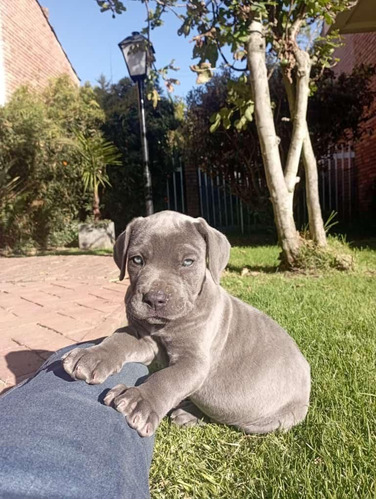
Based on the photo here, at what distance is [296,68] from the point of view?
19.0 feet

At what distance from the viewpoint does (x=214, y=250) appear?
6.51 feet

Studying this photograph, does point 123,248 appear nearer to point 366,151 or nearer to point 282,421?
point 282,421

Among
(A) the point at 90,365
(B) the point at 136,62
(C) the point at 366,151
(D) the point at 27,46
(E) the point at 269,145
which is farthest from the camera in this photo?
(D) the point at 27,46

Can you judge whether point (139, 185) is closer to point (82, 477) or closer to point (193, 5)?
point (193, 5)

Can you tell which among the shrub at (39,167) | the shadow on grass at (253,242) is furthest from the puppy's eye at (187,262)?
the shrub at (39,167)

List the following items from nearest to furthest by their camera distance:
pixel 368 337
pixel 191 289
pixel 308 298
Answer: pixel 191 289 → pixel 368 337 → pixel 308 298

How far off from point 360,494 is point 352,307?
8.38ft

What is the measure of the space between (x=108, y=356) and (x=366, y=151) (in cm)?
1248

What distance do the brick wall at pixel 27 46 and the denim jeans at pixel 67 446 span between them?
13.7 meters

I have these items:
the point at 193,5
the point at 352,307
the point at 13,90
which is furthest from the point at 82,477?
the point at 13,90

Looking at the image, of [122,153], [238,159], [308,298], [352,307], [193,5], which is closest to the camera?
[352,307]

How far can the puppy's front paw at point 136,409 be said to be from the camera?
1.44 meters

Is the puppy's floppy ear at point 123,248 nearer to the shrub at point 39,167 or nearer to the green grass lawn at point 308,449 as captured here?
the green grass lawn at point 308,449

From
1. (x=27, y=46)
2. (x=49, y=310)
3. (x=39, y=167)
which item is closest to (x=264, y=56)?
(x=49, y=310)
